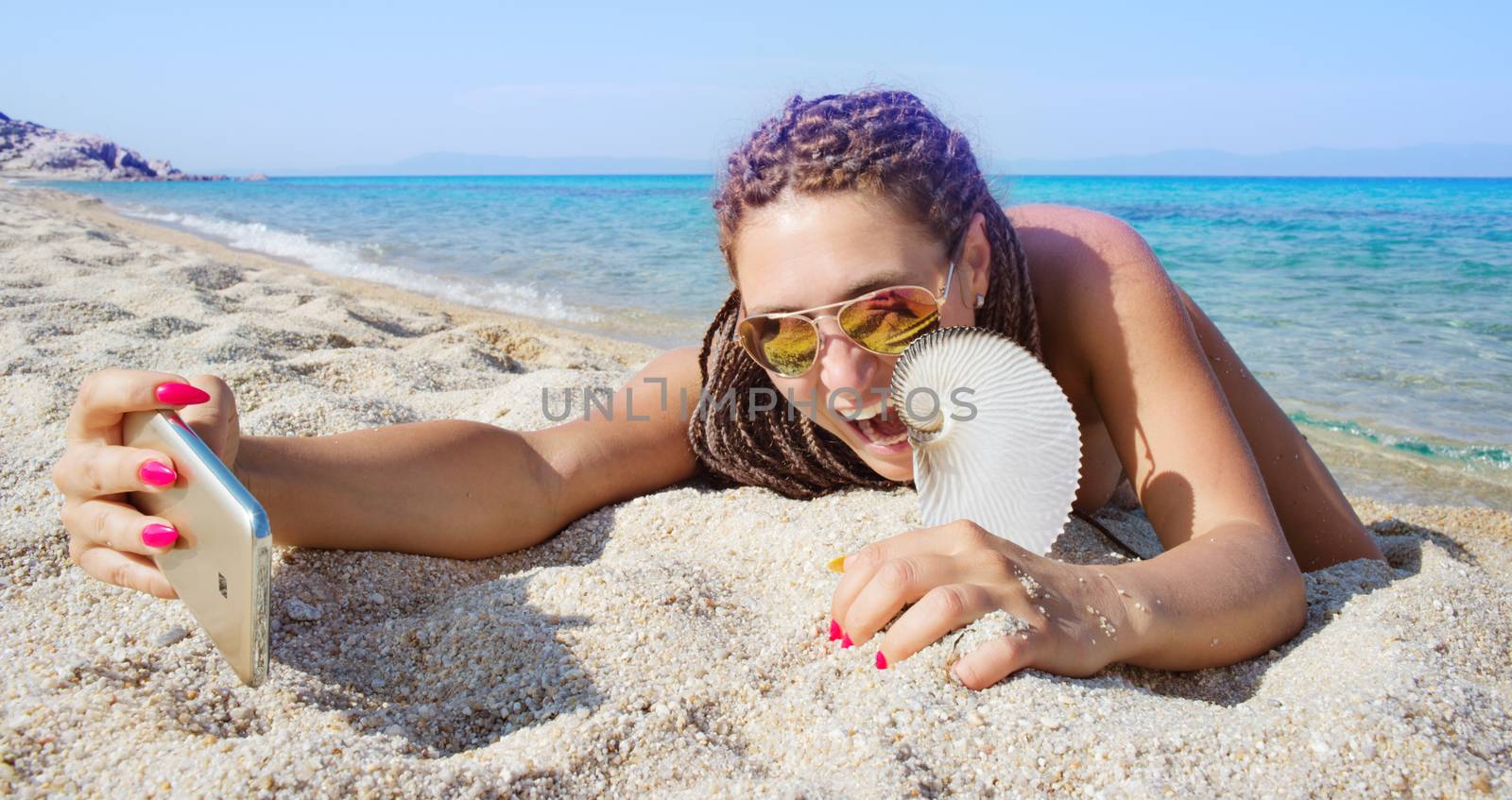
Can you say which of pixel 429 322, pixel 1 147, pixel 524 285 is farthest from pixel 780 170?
Answer: pixel 1 147

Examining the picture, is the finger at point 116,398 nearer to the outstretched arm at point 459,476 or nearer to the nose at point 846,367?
the outstretched arm at point 459,476

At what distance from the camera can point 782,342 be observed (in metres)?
1.85

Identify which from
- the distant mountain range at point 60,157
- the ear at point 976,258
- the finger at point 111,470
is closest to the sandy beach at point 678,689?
the finger at point 111,470

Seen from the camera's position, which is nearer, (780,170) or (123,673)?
(123,673)

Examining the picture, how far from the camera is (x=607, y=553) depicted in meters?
2.14

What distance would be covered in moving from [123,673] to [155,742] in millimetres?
275

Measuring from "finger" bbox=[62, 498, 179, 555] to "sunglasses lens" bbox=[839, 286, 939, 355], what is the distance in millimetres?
1146

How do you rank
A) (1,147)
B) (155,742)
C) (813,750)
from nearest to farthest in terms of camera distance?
(155,742) → (813,750) → (1,147)

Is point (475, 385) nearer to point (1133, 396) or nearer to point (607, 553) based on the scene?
point (607, 553)

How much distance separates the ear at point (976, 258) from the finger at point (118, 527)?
142 cm

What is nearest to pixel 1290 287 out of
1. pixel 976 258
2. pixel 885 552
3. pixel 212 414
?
pixel 976 258

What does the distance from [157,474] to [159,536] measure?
0.28 ft

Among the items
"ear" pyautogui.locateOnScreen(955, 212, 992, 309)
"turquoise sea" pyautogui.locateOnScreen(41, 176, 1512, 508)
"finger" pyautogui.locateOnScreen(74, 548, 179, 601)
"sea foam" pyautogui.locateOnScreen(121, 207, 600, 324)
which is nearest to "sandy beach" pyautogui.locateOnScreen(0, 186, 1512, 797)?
"finger" pyautogui.locateOnScreen(74, 548, 179, 601)

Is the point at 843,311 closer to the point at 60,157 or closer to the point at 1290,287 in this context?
the point at 1290,287
